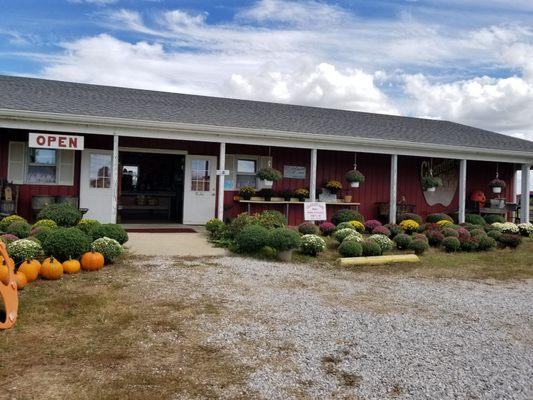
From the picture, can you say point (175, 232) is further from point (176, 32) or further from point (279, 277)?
point (176, 32)

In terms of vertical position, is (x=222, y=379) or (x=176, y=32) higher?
(x=176, y=32)

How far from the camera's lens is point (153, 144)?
1370cm

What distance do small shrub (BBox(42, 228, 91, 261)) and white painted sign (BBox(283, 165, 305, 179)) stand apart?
335 inches

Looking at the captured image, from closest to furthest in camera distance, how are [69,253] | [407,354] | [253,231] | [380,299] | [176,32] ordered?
[407,354], [380,299], [69,253], [253,231], [176,32]

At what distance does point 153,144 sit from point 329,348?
10.5 m

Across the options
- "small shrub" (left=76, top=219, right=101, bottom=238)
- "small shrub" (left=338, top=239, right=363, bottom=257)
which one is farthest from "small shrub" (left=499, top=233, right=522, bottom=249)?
"small shrub" (left=76, top=219, right=101, bottom=238)

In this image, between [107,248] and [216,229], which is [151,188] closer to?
[216,229]

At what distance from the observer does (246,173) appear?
14.6 meters

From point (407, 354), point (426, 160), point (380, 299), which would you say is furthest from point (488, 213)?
point (407, 354)

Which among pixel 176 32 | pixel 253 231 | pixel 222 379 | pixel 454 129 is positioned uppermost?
pixel 176 32

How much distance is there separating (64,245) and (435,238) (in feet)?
26.6

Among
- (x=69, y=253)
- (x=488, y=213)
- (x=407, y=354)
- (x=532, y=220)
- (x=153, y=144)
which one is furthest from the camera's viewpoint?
(x=532, y=220)

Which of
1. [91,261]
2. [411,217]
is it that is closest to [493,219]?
[411,217]

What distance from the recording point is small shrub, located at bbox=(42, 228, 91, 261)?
715cm
